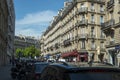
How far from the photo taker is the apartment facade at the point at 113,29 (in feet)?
128

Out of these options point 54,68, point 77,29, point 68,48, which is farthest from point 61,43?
point 54,68

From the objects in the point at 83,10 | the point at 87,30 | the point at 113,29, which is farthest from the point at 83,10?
the point at 113,29

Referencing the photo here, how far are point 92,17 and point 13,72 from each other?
45.9m

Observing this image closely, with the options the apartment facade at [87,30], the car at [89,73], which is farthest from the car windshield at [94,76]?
the apartment facade at [87,30]

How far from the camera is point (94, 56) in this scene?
67562 mm

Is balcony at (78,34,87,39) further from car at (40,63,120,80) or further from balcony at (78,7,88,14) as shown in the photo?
car at (40,63,120,80)

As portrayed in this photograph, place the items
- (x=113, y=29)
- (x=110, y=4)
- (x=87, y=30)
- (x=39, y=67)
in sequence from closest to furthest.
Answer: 1. (x=39, y=67)
2. (x=113, y=29)
3. (x=110, y=4)
4. (x=87, y=30)

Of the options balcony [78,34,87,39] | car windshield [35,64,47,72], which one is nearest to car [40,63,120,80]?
car windshield [35,64,47,72]

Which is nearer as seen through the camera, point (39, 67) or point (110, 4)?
point (39, 67)

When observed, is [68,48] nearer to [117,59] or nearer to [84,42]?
[84,42]

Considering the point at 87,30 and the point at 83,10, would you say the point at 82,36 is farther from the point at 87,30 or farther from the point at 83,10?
the point at 83,10

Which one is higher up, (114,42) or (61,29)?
(61,29)

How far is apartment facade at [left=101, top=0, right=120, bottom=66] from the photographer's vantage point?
1540 inches

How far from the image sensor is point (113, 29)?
4072 centimetres
